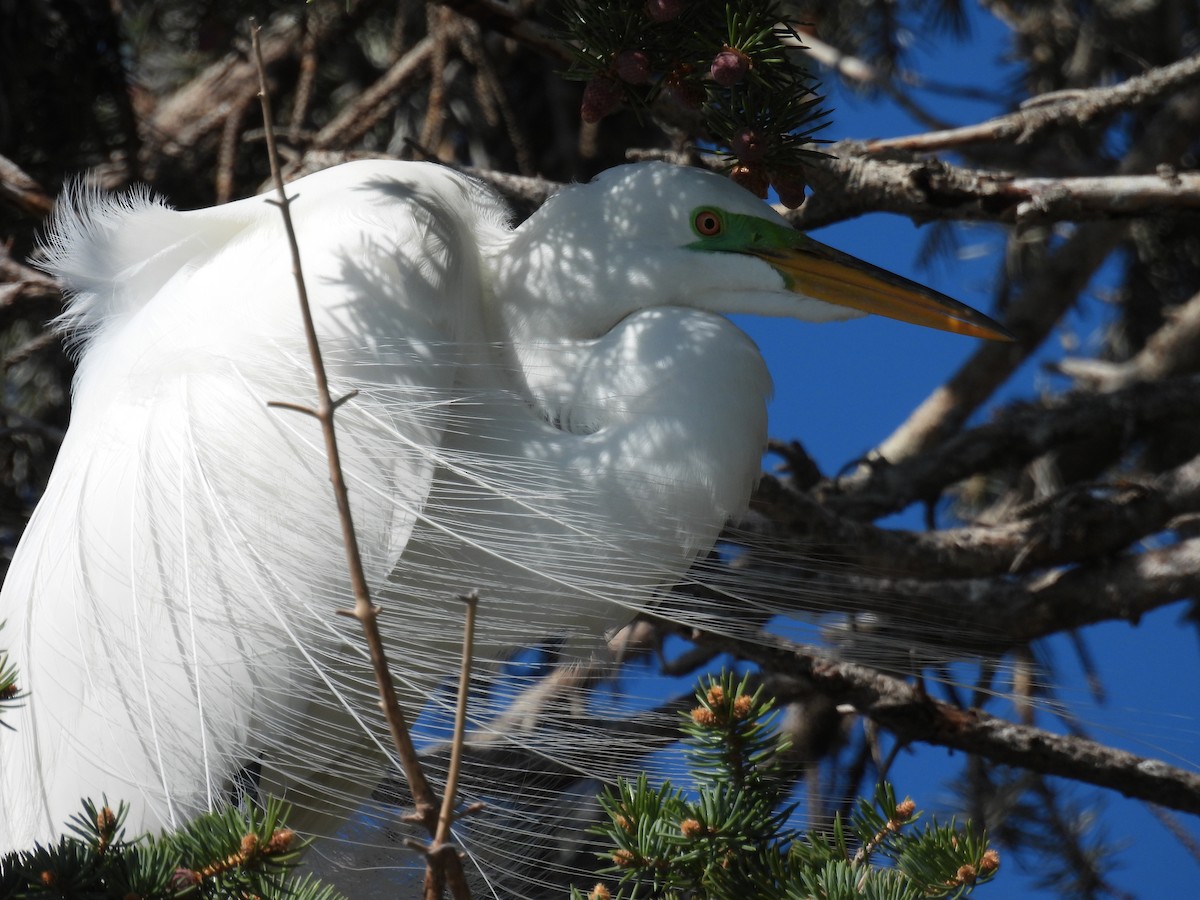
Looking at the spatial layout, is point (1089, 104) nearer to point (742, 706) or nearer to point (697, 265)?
point (697, 265)

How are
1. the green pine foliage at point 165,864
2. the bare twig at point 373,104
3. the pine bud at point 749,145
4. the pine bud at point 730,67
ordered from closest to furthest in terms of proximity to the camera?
1. the green pine foliage at point 165,864
2. the pine bud at point 730,67
3. the pine bud at point 749,145
4. the bare twig at point 373,104

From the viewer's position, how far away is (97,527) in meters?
2.01

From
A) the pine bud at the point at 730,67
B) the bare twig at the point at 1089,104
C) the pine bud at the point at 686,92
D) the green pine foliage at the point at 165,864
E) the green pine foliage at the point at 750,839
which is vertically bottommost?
the green pine foliage at the point at 165,864

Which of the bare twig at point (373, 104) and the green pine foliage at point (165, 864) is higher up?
the bare twig at point (373, 104)

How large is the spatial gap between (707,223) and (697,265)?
0.25ft

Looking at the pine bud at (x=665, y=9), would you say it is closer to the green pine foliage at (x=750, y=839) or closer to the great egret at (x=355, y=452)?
the great egret at (x=355, y=452)

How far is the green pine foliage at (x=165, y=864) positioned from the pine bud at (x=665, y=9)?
46.7 inches

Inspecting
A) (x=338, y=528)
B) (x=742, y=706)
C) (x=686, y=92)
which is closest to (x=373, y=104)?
(x=686, y=92)

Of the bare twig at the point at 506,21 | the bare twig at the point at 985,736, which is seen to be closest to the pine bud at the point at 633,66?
the bare twig at the point at 506,21

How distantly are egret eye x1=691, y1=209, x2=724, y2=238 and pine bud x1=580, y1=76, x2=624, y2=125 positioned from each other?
0.37 m

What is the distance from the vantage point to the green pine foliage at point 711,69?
5.94 feet

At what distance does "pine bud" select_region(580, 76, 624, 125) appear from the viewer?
190 cm

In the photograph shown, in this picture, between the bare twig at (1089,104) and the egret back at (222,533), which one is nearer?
the egret back at (222,533)

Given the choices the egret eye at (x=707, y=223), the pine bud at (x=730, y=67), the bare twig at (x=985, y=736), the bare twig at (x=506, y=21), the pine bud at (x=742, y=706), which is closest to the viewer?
the pine bud at (x=742, y=706)
